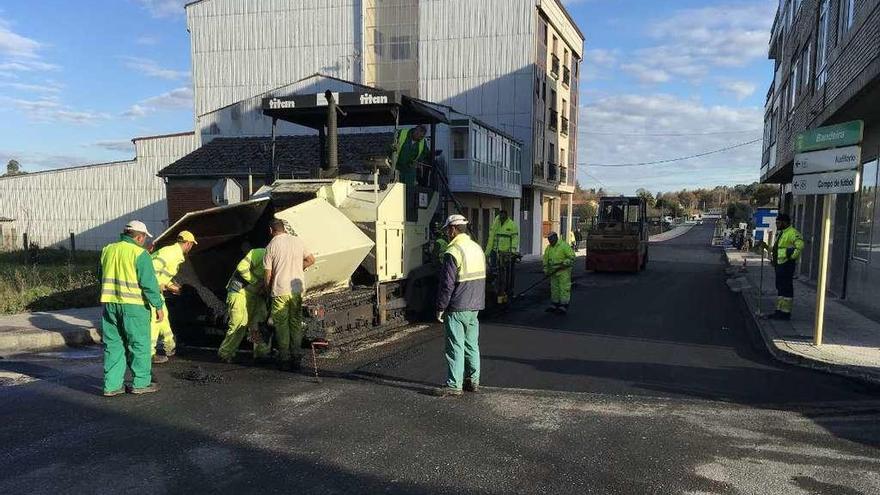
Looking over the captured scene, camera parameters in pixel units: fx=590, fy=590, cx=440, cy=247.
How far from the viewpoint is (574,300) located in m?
12.9

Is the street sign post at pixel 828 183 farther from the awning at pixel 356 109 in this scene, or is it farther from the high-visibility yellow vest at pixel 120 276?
the high-visibility yellow vest at pixel 120 276

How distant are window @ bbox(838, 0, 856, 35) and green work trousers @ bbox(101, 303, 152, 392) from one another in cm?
1181

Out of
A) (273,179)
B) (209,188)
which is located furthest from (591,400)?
(209,188)

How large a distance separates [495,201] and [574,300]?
14.7 metres

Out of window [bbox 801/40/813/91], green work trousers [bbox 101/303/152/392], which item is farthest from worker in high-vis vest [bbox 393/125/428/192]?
window [bbox 801/40/813/91]

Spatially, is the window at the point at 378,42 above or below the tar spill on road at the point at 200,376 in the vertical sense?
above

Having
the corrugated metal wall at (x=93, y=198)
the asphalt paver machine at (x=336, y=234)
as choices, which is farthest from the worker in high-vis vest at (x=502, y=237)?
the corrugated metal wall at (x=93, y=198)

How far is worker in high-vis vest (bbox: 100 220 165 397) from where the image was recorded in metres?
5.54

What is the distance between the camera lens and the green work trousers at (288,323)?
629 cm

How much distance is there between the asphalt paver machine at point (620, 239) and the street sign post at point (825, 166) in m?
11.4

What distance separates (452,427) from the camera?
4742mm

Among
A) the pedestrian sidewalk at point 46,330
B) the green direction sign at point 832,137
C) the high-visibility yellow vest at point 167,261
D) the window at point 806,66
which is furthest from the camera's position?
the window at point 806,66

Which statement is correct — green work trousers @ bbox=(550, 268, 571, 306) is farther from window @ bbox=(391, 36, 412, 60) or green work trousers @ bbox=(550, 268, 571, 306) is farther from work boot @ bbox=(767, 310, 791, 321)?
window @ bbox=(391, 36, 412, 60)

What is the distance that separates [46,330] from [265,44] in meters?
24.6
